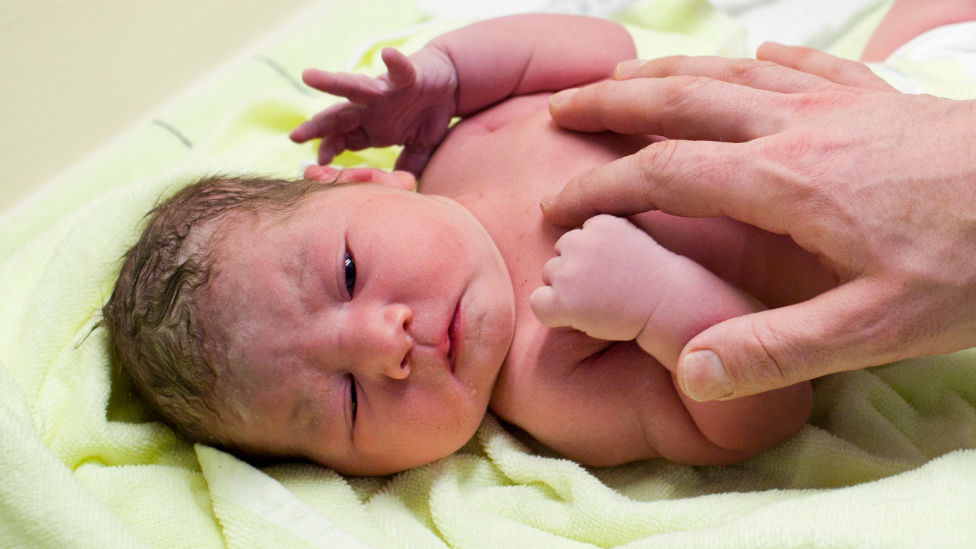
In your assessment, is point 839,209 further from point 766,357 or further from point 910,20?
point 910,20

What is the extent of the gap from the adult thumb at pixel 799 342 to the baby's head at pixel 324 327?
38 centimetres

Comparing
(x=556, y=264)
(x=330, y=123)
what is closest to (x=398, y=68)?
(x=330, y=123)

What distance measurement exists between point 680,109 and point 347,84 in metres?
0.67

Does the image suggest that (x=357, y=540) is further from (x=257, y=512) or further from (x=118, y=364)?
(x=118, y=364)

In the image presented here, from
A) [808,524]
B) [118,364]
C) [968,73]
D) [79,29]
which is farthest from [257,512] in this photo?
[968,73]

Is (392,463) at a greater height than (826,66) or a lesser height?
lesser

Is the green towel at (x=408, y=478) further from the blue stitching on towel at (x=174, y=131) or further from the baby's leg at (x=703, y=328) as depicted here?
Answer: the blue stitching on towel at (x=174, y=131)

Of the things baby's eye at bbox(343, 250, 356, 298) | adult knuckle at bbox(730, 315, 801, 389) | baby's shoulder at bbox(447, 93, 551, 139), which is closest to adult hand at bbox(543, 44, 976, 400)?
adult knuckle at bbox(730, 315, 801, 389)

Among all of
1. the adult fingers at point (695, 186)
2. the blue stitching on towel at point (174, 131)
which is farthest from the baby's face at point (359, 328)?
the blue stitching on towel at point (174, 131)

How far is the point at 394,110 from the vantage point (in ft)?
5.04

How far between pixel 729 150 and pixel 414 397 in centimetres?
53

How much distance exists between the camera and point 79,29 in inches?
66.7

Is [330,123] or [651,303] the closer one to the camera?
[651,303]

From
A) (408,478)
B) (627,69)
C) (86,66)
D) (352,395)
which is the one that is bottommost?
(408,478)
